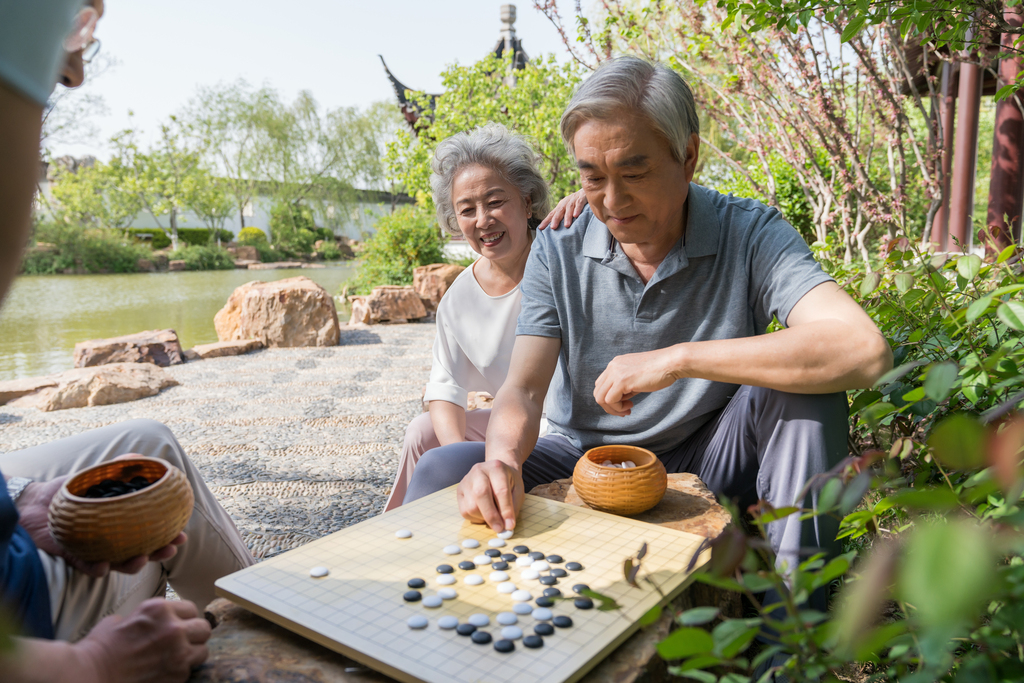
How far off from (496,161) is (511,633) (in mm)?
1981

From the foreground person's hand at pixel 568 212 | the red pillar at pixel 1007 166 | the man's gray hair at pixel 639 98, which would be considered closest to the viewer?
the man's gray hair at pixel 639 98

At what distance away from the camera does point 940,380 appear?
0.73 m

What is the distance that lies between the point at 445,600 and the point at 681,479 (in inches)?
32.3

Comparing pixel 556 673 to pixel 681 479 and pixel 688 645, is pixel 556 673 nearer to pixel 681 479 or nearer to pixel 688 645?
pixel 688 645

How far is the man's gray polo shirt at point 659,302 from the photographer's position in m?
1.87

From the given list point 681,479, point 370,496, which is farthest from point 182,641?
point 370,496

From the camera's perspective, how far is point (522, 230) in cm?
264

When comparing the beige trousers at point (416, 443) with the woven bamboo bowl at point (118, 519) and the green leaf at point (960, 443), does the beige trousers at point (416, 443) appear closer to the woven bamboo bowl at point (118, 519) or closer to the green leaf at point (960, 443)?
the woven bamboo bowl at point (118, 519)

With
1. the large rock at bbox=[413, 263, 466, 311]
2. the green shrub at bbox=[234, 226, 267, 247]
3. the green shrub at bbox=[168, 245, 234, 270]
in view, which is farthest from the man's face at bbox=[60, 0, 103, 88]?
the green shrub at bbox=[234, 226, 267, 247]

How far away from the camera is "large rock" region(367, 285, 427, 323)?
9.66 meters

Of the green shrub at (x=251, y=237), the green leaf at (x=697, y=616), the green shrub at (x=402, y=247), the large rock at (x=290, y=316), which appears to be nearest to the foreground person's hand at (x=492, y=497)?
the green leaf at (x=697, y=616)

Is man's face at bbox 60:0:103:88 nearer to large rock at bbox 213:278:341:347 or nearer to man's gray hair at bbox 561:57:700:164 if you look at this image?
man's gray hair at bbox 561:57:700:164

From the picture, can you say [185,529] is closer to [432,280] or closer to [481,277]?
[481,277]

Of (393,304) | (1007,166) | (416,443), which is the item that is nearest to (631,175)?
(416,443)
